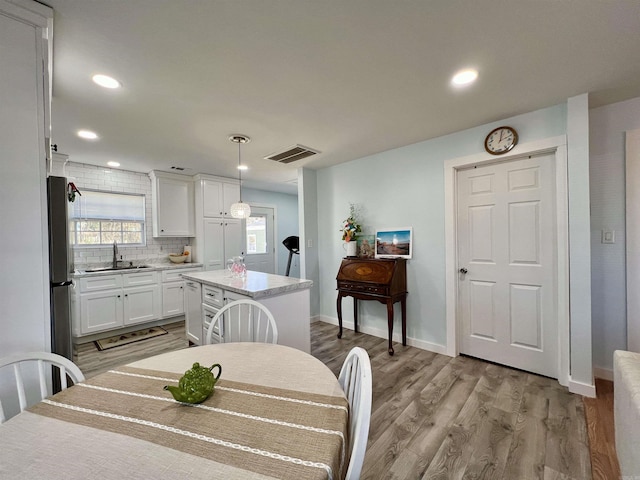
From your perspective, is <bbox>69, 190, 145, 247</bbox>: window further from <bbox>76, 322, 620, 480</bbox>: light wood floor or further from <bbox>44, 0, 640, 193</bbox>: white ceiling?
<bbox>76, 322, 620, 480</bbox>: light wood floor

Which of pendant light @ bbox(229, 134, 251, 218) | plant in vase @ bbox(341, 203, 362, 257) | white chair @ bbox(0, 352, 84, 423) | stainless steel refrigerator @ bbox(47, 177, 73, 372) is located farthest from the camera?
plant in vase @ bbox(341, 203, 362, 257)

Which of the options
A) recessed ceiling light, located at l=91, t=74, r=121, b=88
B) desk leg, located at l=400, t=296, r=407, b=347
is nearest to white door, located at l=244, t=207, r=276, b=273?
desk leg, located at l=400, t=296, r=407, b=347

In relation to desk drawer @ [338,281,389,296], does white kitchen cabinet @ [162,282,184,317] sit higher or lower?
lower

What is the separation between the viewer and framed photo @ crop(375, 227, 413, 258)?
3.14m

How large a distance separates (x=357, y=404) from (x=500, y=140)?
8.80 ft

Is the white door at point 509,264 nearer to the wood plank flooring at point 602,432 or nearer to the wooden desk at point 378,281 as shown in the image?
the wood plank flooring at point 602,432

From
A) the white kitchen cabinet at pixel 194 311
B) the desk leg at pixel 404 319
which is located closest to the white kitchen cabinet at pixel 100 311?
the white kitchen cabinet at pixel 194 311

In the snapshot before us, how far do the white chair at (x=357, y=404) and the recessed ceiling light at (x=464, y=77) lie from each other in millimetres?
1898

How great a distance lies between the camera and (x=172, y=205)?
13.9 ft

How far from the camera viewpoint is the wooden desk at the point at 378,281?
2.91m

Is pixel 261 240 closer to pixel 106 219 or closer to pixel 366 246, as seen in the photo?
pixel 106 219

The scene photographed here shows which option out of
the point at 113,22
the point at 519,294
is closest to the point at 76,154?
the point at 113,22

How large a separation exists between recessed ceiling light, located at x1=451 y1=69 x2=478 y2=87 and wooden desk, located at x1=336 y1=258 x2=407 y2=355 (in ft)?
5.78

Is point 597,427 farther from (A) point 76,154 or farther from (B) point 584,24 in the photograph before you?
(A) point 76,154
